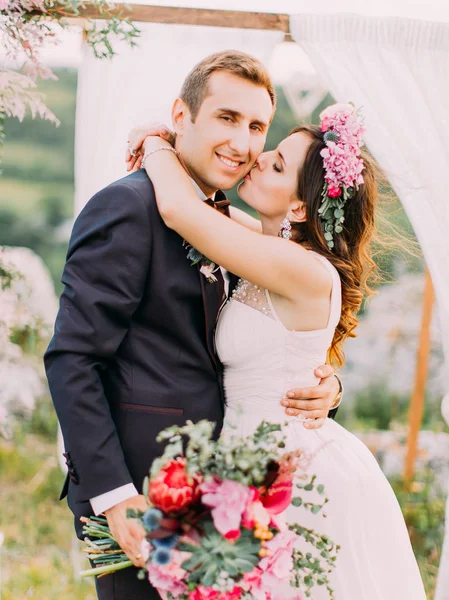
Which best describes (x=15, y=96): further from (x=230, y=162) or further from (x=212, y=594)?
(x=212, y=594)

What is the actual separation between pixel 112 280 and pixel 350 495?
0.99 meters

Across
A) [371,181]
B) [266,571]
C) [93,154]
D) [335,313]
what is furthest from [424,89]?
[266,571]

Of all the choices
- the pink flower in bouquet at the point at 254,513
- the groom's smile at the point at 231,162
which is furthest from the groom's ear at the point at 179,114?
the pink flower in bouquet at the point at 254,513

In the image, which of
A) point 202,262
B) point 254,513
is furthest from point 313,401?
point 254,513

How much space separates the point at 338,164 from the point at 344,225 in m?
0.28

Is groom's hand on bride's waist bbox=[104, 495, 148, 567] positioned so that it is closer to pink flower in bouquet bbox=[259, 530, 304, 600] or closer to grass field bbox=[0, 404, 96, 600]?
pink flower in bouquet bbox=[259, 530, 304, 600]

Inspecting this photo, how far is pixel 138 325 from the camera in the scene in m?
1.92

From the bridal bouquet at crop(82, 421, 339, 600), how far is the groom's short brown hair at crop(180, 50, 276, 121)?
3.71 ft

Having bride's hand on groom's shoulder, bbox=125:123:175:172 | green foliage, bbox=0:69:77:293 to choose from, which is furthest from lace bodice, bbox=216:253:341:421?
green foliage, bbox=0:69:77:293

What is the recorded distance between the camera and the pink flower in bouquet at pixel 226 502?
1359 millimetres

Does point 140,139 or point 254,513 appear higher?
point 140,139

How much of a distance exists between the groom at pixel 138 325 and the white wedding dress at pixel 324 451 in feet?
0.30

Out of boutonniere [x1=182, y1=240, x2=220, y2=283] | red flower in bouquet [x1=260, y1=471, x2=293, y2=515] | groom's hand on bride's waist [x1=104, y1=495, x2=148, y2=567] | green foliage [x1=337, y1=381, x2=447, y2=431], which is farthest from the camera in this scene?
green foliage [x1=337, y1=381, x2=447, y2=431]

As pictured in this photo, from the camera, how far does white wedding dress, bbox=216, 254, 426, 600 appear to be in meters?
2.02
